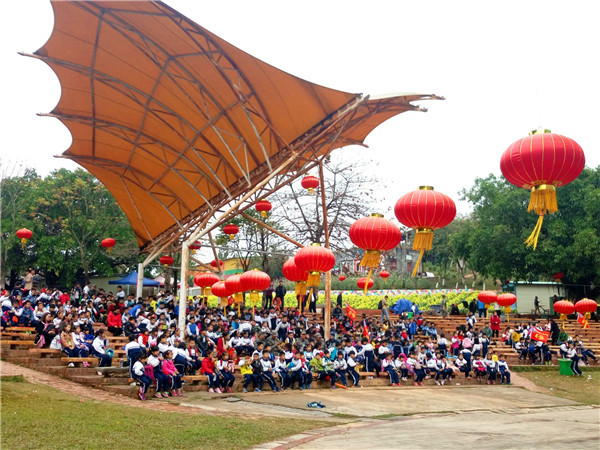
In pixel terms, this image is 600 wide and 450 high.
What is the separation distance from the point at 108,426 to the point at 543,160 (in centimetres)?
745

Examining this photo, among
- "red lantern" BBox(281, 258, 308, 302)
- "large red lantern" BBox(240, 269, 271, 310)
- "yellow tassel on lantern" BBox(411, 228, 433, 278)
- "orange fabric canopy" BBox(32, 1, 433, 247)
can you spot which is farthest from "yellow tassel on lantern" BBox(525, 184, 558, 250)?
"large red lantern" BBox(240, 269, 271, 310)

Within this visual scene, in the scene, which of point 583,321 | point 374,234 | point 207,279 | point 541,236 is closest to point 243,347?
point 374,234

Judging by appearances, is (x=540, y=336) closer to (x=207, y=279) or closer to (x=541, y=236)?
(x=541, y=236)

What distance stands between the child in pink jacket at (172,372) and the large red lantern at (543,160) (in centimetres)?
885

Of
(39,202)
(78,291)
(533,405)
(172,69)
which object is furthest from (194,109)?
(39,202)

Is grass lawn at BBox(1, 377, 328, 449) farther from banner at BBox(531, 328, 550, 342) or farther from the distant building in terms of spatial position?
the distant building

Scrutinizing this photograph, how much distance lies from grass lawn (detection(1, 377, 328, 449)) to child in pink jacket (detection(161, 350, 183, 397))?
2353 millimetres

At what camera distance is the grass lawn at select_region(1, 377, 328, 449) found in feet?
25.6

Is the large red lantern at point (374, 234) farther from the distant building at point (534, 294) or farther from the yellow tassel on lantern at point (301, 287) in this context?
the distant building at point (534, 294)

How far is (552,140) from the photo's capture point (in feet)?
25.3

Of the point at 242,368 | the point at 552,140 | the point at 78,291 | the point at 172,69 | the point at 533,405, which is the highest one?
the point at 172,69

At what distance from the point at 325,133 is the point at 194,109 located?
4.23 metres

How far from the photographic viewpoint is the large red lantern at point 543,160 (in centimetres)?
771

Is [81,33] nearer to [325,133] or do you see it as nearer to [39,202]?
[325,133]
